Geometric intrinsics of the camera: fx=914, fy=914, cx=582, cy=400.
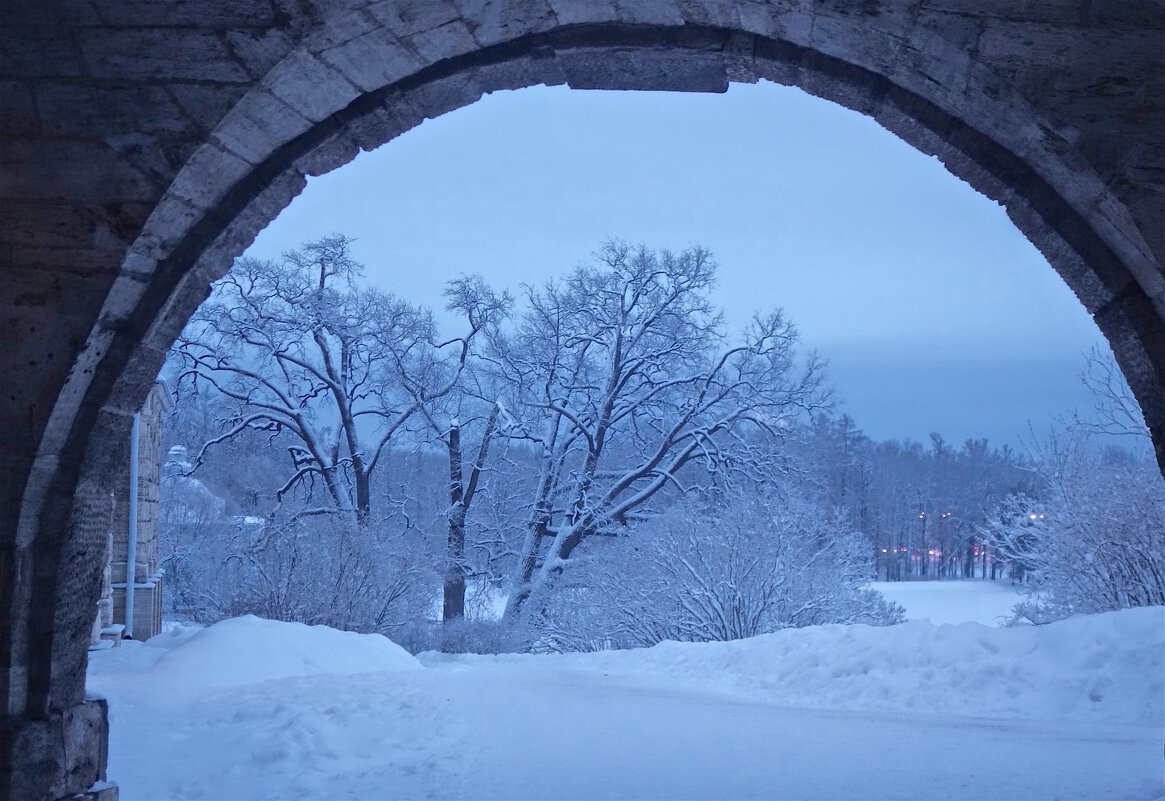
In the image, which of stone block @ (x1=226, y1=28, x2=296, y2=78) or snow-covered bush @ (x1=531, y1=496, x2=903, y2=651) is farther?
snow-covered bush @ (x1=531, y1=496, x2=903, y2=651)

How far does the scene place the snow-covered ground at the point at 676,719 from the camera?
4520 mm

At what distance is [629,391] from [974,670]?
10156 millimetres

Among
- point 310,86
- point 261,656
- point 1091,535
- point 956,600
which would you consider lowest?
point 956,600

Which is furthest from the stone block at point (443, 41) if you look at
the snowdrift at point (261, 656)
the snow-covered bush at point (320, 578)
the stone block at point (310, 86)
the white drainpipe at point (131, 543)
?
the snow-covered bush at point (320, 578)

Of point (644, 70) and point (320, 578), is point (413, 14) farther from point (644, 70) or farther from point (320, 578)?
point (320, 578)

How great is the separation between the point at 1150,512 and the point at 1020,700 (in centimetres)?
556

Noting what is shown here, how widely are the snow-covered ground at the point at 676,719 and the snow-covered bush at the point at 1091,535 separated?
4.20 m

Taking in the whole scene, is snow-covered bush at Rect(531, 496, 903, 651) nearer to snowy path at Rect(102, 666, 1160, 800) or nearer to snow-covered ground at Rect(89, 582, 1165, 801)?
snow-covered ground at Rect(89, 582, 1165, 801)

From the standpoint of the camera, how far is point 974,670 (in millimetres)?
6906

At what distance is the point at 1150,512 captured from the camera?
10.7 meters

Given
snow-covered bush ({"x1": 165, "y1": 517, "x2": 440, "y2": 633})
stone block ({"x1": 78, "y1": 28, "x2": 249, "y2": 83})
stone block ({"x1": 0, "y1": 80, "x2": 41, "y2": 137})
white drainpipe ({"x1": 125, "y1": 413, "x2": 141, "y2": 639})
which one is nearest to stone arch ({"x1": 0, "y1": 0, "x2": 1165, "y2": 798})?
stone block ({"x1": 78, "y1": 28, "x2": 249, "y2": 83})

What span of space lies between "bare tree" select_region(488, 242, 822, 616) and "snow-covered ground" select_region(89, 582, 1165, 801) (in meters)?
7.05

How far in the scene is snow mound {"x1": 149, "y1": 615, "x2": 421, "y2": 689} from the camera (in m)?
7.49

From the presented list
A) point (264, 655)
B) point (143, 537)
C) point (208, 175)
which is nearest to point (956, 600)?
point (143, 537)
